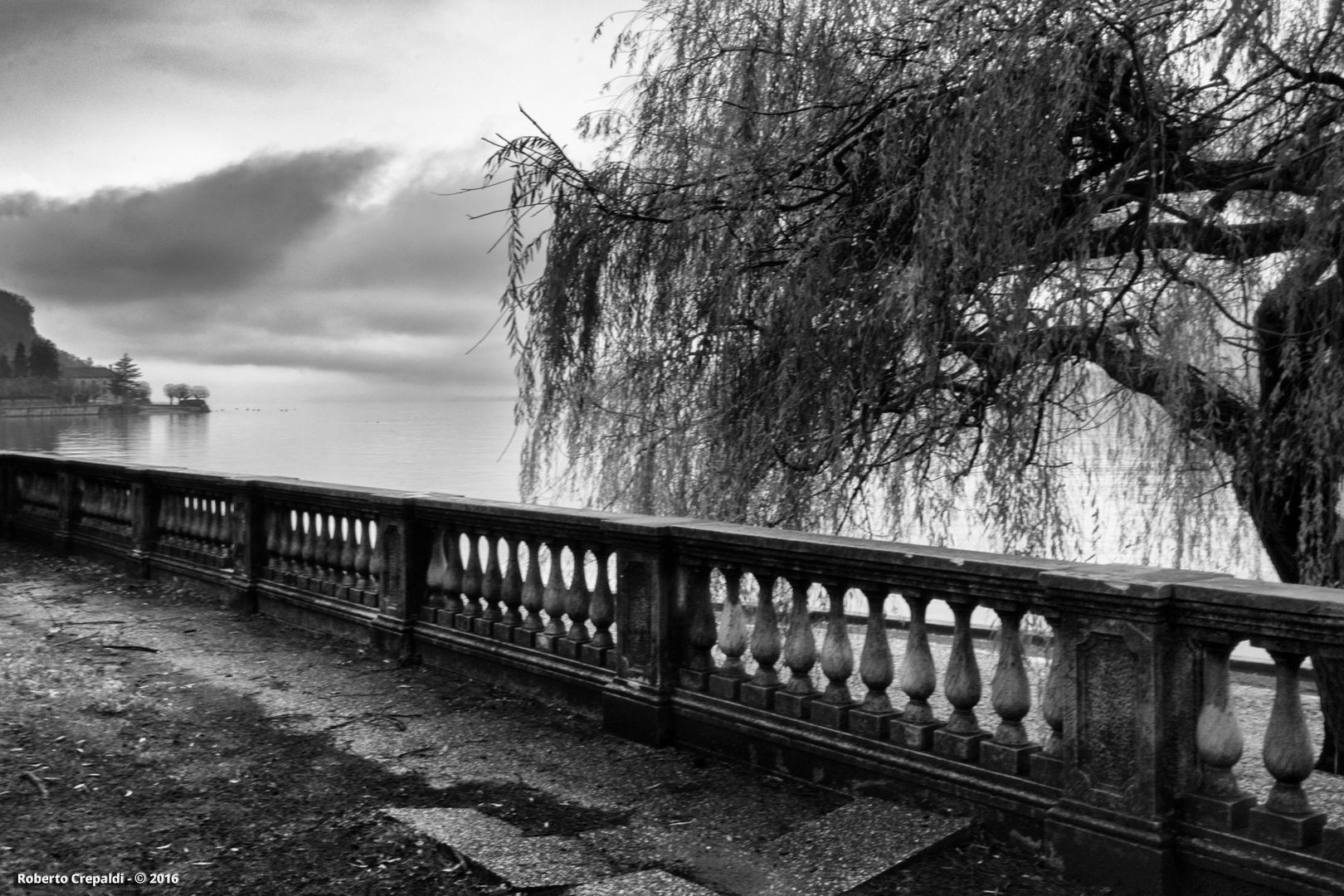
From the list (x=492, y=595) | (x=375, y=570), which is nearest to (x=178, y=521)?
(x=375, y=570)

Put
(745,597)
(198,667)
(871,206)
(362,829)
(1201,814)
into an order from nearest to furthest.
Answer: (1201,814), (362,829), (871,206), (198,667), (745,597)

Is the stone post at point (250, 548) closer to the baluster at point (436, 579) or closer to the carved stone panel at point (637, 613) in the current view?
the baluster at point (436, 579)

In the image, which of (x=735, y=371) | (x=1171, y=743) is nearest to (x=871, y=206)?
(x=735, y=371)

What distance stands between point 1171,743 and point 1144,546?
122 inches

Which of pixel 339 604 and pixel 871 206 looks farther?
pixel 339 604

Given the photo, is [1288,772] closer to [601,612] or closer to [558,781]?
[558,781]

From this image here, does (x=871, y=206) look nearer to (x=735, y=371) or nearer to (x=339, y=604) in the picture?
(x=735, y=371)

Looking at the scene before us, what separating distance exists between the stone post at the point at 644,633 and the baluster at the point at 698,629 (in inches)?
2.6

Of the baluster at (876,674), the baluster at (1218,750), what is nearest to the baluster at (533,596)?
the baluster at (876,674)

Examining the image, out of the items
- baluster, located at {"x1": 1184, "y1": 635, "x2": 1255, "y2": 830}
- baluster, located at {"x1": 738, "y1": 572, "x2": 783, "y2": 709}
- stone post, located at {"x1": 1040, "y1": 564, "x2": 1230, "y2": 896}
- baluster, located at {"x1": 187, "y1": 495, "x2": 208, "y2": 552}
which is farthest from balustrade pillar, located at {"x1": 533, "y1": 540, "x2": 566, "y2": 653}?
baluster, located at {"x1": 187, "y1": 495, "x2": 208, "y2": 552}

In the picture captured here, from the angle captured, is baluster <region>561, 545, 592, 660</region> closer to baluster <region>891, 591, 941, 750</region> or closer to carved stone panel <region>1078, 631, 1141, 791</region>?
baluster <region>891, 591, 941, 750</region>

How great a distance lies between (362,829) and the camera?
14.8 feet

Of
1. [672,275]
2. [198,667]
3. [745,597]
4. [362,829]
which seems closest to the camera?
[362,829]

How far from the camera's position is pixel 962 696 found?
453 cm
